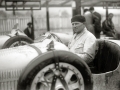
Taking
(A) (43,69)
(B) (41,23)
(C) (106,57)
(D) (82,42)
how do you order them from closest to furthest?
1. (A) (43,69)
2. (D) (82,42)
3. (C) (106,57)
4. (B) (41,23)

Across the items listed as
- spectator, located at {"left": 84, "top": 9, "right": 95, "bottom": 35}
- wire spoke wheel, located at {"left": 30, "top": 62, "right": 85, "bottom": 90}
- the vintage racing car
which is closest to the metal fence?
spectator, located at {"left": 84, "top": 9, "right": 95, "bottom": 35}

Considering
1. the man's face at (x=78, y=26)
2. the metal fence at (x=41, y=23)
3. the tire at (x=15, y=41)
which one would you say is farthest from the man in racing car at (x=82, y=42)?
the metal fence at (x=41, y=23)

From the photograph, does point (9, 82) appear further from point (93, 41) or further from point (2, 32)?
point (2, 32)

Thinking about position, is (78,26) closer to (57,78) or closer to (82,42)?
(82,42)

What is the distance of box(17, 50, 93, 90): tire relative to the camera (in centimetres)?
218

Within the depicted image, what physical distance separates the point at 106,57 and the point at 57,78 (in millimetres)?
1359

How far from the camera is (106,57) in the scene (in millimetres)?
3441

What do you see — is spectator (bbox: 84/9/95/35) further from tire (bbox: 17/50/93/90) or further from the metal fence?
tire (bbox: 17/50/93/90)

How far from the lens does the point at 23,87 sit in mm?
2180

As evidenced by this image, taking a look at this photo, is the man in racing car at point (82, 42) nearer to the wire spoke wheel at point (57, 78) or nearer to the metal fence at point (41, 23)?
the wire spoke wheel at point (57, 78)

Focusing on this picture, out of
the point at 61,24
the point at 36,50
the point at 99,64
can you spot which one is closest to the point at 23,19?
the point at 61,24

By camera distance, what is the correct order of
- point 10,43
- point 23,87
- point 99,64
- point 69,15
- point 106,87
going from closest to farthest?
point 23,87 < point 106,87 < point 99,64 < point 10,43 < point 69,15

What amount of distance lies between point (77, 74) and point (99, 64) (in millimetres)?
1235

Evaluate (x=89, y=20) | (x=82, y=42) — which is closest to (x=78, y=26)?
(x=82, y=42)
